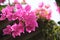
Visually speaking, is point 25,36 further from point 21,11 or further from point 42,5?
point 42,5

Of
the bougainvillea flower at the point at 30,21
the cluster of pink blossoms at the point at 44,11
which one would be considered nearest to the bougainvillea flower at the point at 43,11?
the cluster of pink blossoms at the point at 44,11

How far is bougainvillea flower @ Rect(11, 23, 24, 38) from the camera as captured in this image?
3.34 ft

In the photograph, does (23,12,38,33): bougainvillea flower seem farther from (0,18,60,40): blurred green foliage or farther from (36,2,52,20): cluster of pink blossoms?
(36,2,52,20): cluster of pink blossoms

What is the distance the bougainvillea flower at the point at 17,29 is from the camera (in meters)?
1.02

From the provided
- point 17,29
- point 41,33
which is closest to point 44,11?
point 41,33

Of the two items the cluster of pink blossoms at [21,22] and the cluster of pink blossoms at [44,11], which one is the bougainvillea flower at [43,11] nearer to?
the cluster of pink blossoms at [44,11]

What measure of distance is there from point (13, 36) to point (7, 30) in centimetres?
5

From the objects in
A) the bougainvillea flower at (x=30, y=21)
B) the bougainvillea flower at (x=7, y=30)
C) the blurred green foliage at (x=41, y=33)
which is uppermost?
the bougainvillea flower at (x=30, y=21)

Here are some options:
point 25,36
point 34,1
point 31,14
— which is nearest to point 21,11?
point 31,14

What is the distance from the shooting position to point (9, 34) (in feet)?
3.51

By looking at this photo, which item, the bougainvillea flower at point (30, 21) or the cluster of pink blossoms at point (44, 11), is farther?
the cluster of pink blossoms at point (44, 11)

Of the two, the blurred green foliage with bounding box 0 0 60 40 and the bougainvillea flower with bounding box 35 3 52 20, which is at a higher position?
the bougainvillea flower with bounding box 35 3 52 20

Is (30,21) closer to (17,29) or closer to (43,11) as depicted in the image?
(17,29)

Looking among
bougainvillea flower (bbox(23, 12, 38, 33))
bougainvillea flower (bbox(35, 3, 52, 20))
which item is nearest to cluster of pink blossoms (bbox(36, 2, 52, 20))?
bougainvillea flower (bbox(35, 3, 52, 20))
